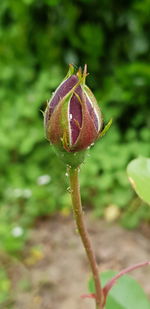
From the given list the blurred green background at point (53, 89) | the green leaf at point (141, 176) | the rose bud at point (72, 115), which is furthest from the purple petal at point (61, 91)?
the blurred green background at point (53, 89)

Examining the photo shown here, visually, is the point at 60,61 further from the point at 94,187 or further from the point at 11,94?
the point at 94,187

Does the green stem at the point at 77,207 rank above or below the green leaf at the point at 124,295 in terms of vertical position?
above

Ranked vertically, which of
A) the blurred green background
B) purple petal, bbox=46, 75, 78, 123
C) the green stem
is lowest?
the green stem

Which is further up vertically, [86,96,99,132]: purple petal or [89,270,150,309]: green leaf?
[86,96,99,132]: purple petal

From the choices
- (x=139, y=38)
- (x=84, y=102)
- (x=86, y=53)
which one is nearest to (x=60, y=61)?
(x=86, y=53)

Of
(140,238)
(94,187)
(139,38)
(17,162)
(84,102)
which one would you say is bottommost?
(84,102)

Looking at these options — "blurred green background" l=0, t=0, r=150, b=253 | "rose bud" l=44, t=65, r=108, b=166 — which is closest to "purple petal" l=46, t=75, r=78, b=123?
"rose bud" l=44, t=65, r=108, b=166

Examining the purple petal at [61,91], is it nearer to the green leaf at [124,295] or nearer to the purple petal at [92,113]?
the purple petal at [92,113]

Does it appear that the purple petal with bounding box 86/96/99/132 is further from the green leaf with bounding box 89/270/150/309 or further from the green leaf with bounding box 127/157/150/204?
the green leaf with bounding box 89/270/150/309
